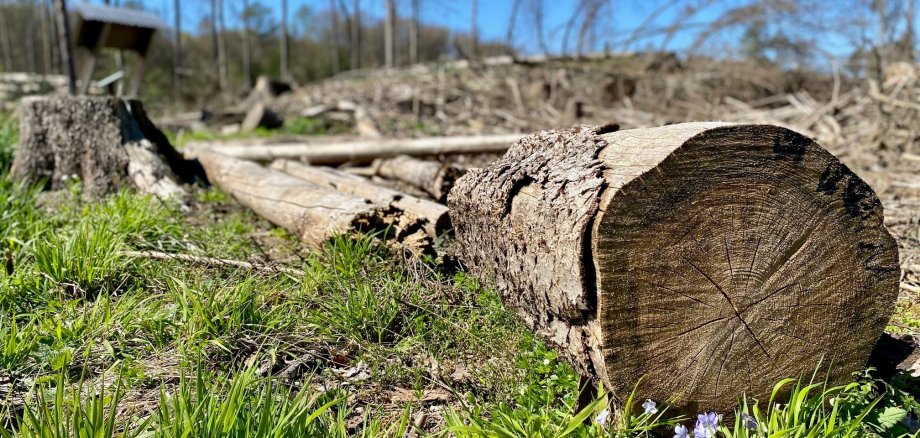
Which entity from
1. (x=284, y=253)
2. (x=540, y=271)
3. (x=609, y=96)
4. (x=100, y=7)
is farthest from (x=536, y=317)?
(x=609, y=96)

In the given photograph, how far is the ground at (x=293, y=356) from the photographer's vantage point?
6.66 ft

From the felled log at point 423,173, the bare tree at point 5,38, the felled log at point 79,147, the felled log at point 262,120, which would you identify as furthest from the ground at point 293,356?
the bare tree at point 5,38

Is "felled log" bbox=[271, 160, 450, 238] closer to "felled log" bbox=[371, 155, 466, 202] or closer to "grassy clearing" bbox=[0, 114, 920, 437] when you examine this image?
"grassy clearing" bbox=[0, 114, 920, 437]

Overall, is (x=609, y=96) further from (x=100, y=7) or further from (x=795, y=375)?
(x=795, y=375)

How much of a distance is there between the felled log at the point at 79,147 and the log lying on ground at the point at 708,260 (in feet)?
12.6

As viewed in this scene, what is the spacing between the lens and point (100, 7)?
8391 mm

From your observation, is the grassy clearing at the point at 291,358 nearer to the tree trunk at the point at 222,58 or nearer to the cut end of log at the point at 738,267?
the cut end of log at the point at 738,267

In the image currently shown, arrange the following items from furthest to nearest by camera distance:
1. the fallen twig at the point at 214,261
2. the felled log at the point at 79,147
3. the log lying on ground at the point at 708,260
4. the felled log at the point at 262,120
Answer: the felled log at the point at 262,120
the felled log at the point at 79,147
the fallen twig at the point at 214,261
the log lying on ground at the point at 708,260

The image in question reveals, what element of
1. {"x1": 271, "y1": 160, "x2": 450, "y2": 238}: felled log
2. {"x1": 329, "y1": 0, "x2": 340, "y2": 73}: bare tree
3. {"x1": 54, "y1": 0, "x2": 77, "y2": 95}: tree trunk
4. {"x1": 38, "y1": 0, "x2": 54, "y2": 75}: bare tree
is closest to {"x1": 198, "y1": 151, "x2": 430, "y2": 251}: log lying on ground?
{"x1": 271, "y1": 160, "x2": 450, "y2": 238}: felled log

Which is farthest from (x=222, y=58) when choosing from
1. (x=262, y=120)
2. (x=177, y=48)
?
(x=262, y=120)

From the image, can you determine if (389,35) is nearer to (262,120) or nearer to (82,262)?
(262,120)

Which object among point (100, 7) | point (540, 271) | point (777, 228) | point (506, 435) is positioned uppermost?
point (100, 7)

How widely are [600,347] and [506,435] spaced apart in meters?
0.40

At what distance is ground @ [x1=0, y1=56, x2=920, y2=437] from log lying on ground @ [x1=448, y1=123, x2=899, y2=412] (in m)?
0.14
